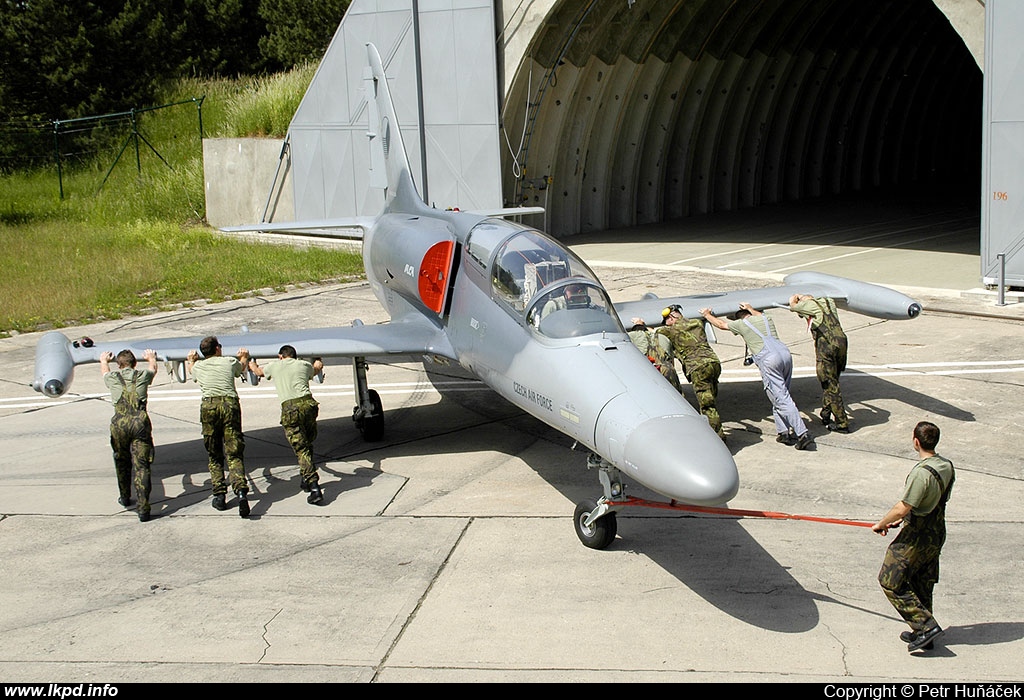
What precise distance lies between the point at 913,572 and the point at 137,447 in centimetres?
735

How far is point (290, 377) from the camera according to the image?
11109 mm

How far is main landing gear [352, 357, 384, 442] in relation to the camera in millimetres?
12930

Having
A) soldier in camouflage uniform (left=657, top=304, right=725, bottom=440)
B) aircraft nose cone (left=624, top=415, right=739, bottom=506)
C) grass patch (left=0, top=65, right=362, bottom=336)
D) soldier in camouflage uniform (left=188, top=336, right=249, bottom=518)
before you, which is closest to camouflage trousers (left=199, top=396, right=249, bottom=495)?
soldier in camouflage uniform (left=188, top=336, right=249, bottom=518)

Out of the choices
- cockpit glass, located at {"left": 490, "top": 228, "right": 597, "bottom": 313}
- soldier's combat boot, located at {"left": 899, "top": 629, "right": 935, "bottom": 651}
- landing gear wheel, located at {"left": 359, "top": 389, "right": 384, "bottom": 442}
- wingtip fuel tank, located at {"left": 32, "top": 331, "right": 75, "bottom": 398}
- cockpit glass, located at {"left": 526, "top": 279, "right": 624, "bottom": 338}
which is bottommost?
soldier's combat boot, located at {"left": 899, "top": 629, "right": 935, "bottom": 651}

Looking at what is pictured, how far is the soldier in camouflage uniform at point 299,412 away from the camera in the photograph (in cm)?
1090

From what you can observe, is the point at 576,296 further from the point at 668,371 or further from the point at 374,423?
the point at 374,423

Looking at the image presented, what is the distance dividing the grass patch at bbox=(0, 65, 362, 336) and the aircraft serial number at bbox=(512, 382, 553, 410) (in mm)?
13718

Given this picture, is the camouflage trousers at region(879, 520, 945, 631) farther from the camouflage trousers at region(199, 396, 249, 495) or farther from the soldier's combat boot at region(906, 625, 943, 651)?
the camouflage trousers at region(199, 396, 249, 495)

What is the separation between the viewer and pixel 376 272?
1526 cm

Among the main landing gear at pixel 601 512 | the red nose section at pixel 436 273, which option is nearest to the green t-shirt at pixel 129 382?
the red nose section at pixel 436 273

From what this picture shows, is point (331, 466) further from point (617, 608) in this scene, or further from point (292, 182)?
point (292, 182)

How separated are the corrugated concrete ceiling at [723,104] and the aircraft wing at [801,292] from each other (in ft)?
41.7

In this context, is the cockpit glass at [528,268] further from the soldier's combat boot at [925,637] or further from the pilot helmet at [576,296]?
the soldier's combat boot at [925,637]
